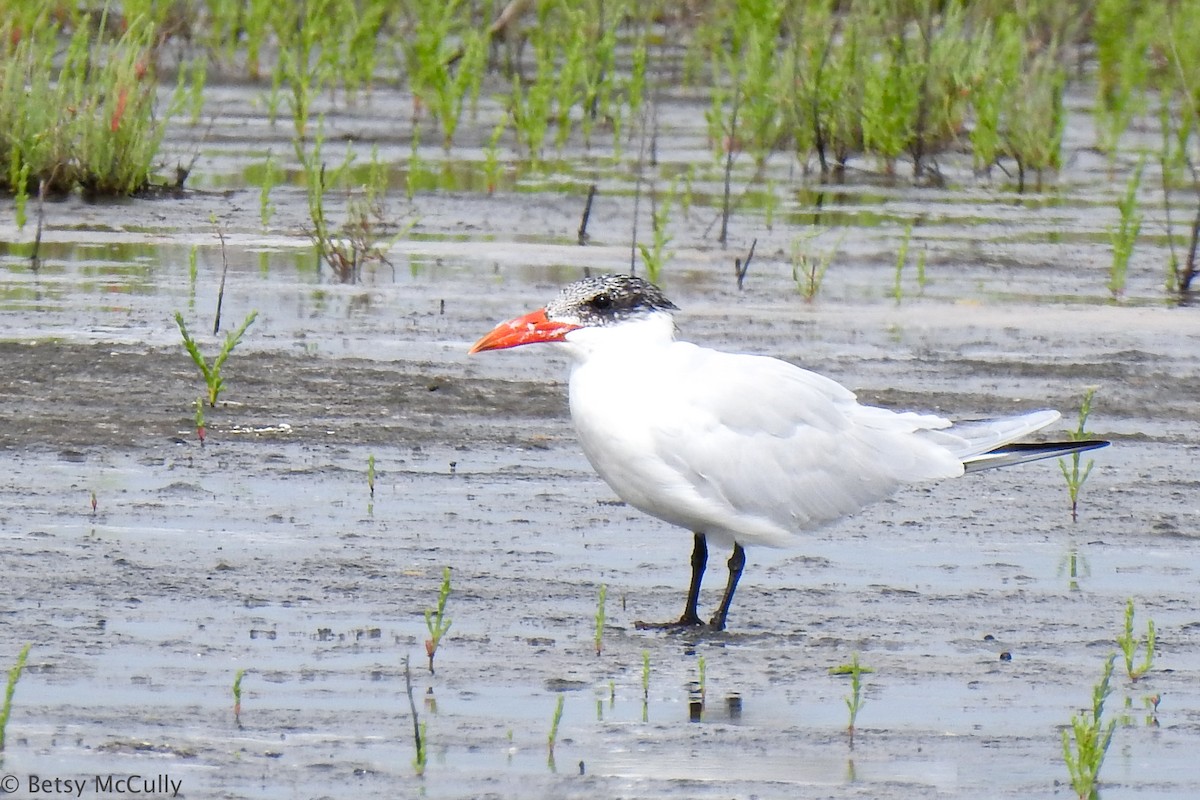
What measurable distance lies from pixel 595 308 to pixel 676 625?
0.89 m

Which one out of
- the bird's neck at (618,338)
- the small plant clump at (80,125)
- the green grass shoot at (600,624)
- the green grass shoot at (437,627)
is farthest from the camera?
the small plant clump at (80,125)

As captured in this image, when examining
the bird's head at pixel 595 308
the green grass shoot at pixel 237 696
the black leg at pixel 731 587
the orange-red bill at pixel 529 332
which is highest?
the bird's head at pixel 595 308

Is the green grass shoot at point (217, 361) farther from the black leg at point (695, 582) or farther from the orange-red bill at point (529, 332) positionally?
the black leg at point (695, 582)

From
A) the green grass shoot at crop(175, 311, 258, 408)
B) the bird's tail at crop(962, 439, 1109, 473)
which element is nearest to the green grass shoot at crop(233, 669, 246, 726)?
the bird's tail at crop(962, 439, 1109, 473)

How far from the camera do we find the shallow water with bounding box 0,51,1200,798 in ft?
14.5

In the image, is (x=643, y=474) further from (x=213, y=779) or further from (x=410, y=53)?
(x=410, y=53)

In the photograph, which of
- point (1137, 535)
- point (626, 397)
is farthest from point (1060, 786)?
point (1137, 535)

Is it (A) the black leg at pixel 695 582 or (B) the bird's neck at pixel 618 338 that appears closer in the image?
(A) the black leg at pixel 695 582

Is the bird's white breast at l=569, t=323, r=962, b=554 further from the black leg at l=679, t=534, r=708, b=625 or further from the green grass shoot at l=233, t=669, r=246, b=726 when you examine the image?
the green grass shoot at l=233, t=669, r=246, b=726

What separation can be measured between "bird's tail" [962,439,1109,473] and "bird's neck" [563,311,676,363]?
0.98 metres

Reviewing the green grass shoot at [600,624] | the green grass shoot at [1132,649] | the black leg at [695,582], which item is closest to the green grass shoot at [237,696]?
the green grass shoot at [600,624]

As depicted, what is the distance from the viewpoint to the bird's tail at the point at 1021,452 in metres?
5.80

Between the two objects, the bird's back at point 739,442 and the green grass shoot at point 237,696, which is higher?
the bird's back at point 739,442

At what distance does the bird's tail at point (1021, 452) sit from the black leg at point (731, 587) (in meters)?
0.75
